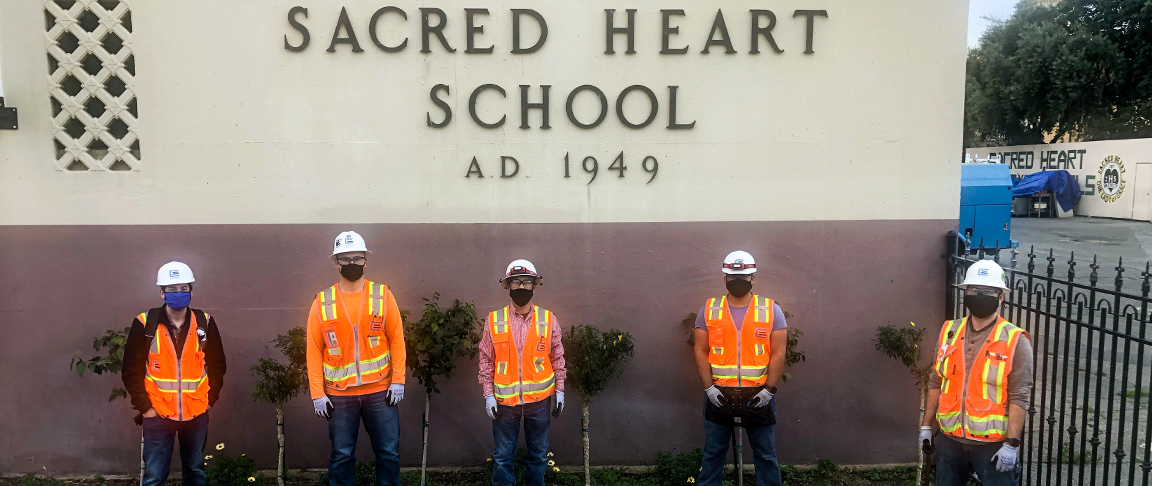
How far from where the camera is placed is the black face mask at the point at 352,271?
5066 mm

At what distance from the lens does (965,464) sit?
4457 mm

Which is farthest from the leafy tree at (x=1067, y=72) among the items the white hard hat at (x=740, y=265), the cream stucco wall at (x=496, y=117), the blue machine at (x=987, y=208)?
the white hard hat at (x=740, y=265)

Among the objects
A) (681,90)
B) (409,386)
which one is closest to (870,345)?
(681,90)

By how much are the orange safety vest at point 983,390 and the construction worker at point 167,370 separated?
4922 mm

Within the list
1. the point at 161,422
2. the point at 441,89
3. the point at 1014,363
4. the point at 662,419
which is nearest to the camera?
the point at 1014,363

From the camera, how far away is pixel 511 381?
16.9 feet

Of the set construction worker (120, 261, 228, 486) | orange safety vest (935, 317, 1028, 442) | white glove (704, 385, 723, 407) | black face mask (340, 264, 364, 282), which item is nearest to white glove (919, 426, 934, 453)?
orange safety vest (935, 317, 1028, 442)

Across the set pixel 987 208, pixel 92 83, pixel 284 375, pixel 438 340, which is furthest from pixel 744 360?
pixel 987 208

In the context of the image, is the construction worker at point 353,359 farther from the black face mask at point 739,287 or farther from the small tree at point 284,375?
the black face mask at point 739,287

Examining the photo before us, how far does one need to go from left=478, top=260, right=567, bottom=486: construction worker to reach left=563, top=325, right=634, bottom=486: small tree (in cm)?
30

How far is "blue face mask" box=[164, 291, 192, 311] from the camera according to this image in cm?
499

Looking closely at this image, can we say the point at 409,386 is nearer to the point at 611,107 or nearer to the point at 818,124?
the point at 611,107

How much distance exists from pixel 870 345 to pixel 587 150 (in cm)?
292

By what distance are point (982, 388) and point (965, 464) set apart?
20.7 inches
